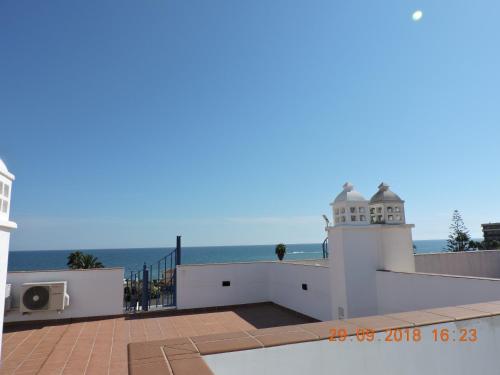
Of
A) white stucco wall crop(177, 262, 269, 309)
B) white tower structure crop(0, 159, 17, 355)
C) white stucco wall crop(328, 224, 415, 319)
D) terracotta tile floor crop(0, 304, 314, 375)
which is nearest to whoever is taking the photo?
white tower structure crop(0, 159, 17, 355)

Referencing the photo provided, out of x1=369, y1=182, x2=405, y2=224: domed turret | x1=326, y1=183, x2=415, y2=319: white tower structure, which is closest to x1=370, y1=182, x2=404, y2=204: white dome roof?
x1=369, y1=182, x2=405, y2=224: domed turret

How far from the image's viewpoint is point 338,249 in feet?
18.3

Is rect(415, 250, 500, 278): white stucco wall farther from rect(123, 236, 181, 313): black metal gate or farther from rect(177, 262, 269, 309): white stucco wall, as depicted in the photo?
rect(123, 236, 181, 313): black metal gate

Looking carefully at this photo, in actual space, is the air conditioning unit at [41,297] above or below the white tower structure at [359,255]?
below

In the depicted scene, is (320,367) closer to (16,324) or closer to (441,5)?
(441,5)

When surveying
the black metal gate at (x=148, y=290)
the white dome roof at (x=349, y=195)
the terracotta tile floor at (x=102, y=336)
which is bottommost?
the terracotta tile floor at (x=102, y=336)

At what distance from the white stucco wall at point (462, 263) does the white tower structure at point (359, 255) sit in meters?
2.49

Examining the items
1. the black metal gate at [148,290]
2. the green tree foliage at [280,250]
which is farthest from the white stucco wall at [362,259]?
the green tree foliage at [280,250]

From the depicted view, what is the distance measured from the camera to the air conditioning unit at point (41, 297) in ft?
22.0

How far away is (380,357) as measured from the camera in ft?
6.22

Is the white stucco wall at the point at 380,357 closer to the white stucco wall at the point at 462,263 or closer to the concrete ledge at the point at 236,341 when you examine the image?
the concrete ledge at the point at 236,341

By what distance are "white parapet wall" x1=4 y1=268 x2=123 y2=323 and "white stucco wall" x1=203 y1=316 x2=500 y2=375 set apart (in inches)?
267

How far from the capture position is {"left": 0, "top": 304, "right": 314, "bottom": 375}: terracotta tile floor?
4.46 metres

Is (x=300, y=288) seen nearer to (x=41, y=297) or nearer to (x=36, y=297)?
(x=41, y=297)
